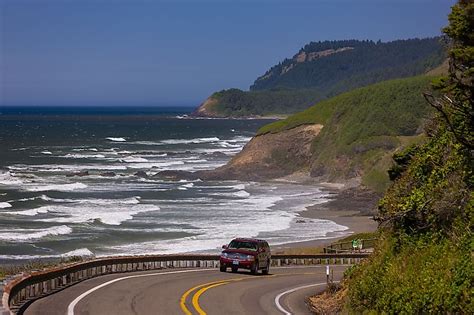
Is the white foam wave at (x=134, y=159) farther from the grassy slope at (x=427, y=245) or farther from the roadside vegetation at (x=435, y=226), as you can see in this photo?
the grassy slope at (x=427, y=245)

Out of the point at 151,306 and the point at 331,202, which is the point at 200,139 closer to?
the point at 331,202

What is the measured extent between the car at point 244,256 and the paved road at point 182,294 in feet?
1.18

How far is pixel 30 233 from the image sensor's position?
5556 cm

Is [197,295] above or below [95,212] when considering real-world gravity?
above

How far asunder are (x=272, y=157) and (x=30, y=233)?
65223 millimetres

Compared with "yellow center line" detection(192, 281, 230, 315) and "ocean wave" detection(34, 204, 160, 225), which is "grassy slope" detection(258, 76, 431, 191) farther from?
"yellow center line" detection(192, 281, 230, 315)

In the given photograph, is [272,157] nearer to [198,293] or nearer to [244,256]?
[244,256]

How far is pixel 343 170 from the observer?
106 m

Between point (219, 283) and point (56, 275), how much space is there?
600 cm

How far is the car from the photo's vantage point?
101 ft

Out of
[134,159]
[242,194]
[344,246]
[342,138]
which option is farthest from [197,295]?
[134,159]

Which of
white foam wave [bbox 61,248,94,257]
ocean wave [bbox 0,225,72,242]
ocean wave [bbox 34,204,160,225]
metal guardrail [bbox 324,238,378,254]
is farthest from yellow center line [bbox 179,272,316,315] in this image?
ocean wave [bbox 34,204,160,225]

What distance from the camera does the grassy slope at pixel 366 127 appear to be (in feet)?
343

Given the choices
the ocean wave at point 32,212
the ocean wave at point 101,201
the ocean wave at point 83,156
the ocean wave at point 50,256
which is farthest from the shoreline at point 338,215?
the ocean wave at point 83,156
